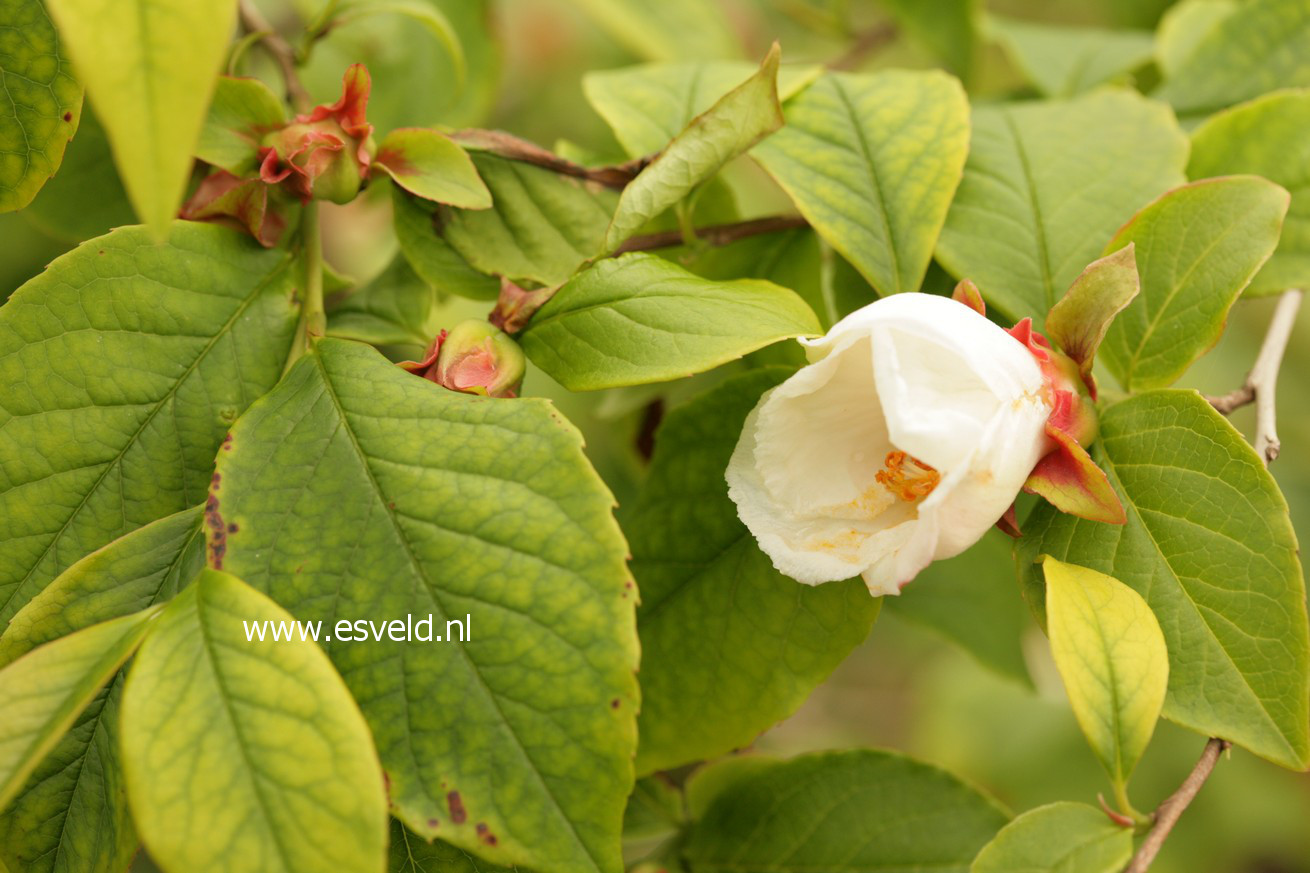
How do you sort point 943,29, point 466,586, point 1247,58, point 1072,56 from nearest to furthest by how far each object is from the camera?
point 466,586, point 1247,58, point 1072,56, point 943,29

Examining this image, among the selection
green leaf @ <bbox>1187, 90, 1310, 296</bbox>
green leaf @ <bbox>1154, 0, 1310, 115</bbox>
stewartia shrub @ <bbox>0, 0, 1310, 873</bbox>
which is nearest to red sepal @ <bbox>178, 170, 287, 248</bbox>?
stewartia shrub @ <bbox>0, 0, 1310, 873</bbox>

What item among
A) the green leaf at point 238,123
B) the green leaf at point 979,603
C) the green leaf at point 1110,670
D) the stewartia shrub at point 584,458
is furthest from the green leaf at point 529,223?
the green leaf at point 979,603

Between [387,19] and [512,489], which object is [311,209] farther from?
[387,19]

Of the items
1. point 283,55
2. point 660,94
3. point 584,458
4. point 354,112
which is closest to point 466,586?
point 584,458

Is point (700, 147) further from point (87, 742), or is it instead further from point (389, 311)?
point (87, 742)

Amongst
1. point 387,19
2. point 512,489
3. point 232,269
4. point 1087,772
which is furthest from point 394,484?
point 1087,772
